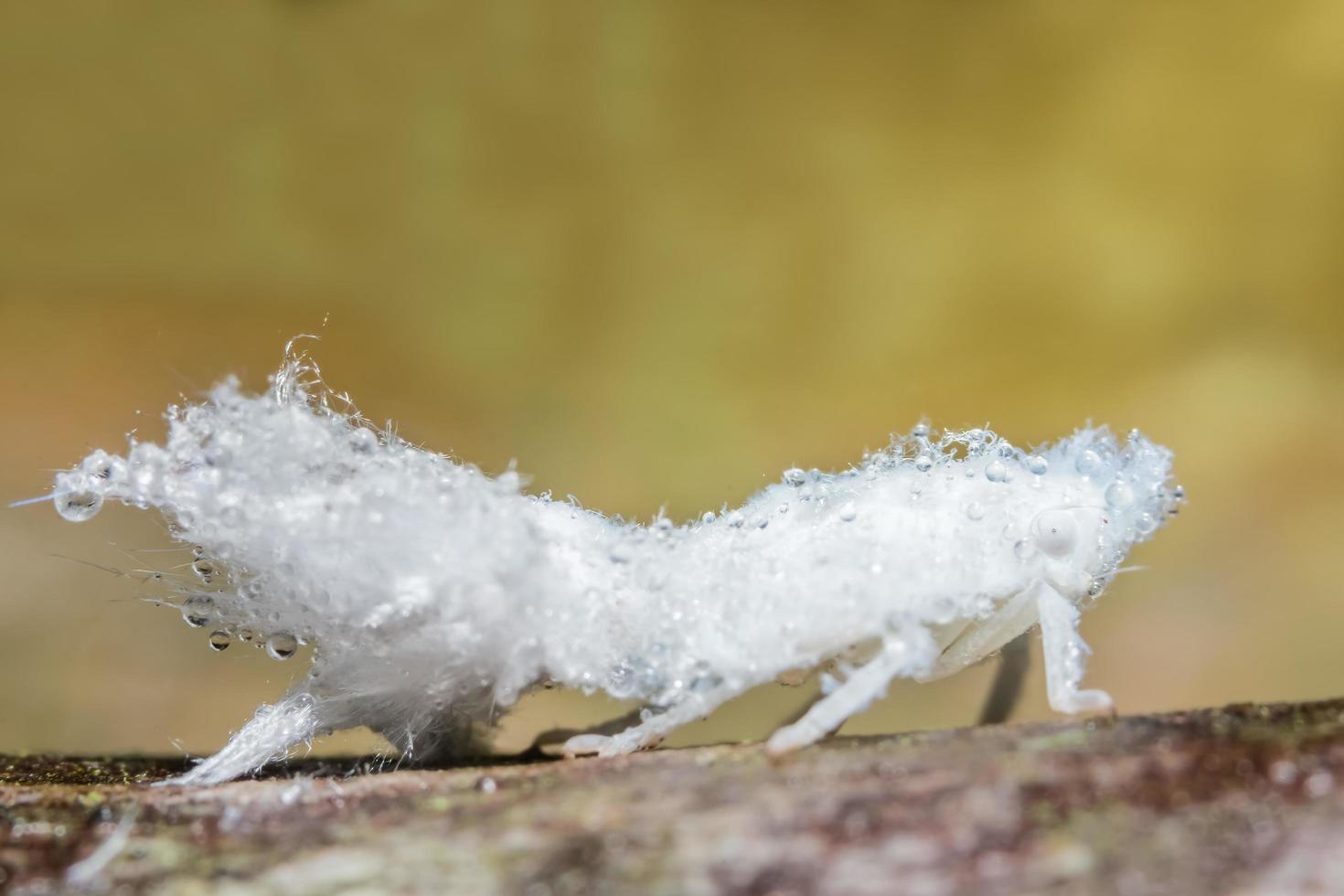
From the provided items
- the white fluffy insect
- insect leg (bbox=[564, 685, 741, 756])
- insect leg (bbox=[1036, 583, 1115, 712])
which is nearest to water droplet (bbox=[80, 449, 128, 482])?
the white fluffy insect

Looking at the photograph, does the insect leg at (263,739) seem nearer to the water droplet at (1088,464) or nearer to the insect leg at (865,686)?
the insect leg at (865,686)

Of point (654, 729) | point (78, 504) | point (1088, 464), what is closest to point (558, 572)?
point (654, 729)

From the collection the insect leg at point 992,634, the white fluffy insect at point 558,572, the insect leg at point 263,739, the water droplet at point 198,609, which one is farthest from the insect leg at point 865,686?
the water droplet at point 198,609

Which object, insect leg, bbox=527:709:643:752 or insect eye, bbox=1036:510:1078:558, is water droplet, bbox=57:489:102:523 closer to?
insect leg, bbox=527:709:643:752

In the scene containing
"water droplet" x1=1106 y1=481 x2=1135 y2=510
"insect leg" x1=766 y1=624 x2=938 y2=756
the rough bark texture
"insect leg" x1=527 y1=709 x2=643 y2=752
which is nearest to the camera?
the rough bark texture

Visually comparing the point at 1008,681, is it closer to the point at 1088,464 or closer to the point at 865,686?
the point at 1088,464

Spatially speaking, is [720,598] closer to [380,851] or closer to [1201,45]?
[380,851]
